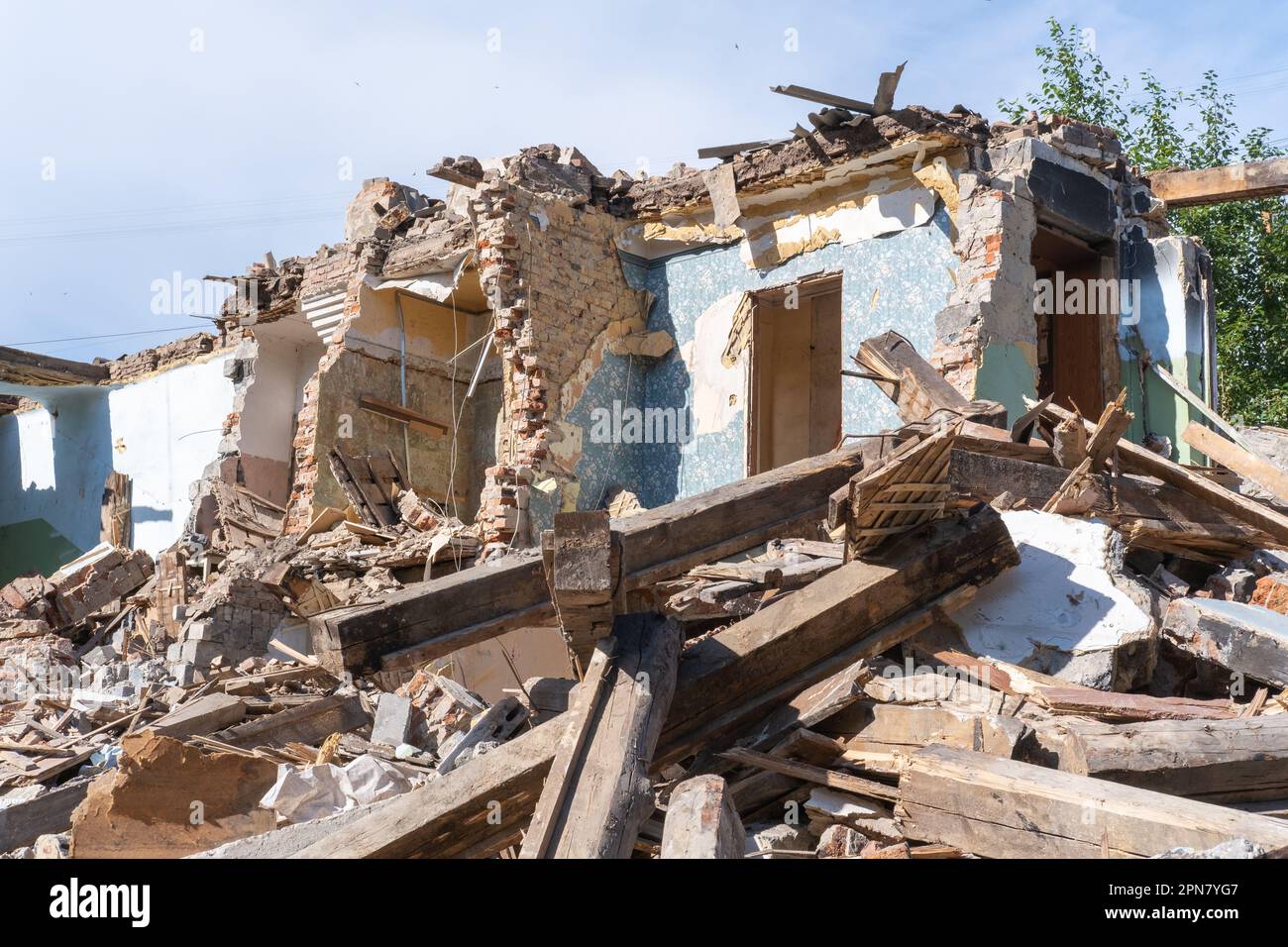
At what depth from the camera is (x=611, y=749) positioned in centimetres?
350

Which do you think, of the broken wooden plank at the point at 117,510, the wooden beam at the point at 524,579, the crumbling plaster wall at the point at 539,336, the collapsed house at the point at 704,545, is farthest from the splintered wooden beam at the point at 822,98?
the broken wooden plank at the point at 117,510

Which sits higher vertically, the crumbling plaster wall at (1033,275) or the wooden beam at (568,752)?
the crumbling plaster wall at (1033,275)

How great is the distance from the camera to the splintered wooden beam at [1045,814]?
317 centimetres

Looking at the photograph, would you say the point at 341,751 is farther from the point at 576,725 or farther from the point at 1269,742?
the point at 1269,742

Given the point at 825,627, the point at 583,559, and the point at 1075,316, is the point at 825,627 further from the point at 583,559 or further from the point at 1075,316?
the point at 1075,316

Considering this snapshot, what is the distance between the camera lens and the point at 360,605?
3.90 m

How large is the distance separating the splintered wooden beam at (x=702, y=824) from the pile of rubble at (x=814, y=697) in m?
0.02

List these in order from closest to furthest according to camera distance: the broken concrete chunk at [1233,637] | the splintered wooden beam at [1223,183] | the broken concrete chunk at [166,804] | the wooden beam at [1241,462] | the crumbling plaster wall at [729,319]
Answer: the broken concrete chunk at [166,804]
the broken concrete chunk at [1233,637]
the wooden beam at [1241,462]
the crumbling plaster wall at [729,319]
the splintered wooden beam at [1223,183]

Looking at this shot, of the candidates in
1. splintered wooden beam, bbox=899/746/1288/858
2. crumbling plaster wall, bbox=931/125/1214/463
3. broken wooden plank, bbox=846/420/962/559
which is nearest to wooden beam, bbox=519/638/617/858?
splintered wooden beam, bbox=899/746/1288/858

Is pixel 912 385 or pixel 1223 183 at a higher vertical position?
pixel 1223 183

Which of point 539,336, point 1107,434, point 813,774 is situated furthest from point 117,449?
point 813,774

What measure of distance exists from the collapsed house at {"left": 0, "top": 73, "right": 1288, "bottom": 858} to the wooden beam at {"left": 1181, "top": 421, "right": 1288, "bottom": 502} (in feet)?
0.07

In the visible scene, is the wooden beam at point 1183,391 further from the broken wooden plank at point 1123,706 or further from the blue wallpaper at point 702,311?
the broken wooden plank at point 1123,706

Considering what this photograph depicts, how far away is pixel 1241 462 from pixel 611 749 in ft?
15.5
